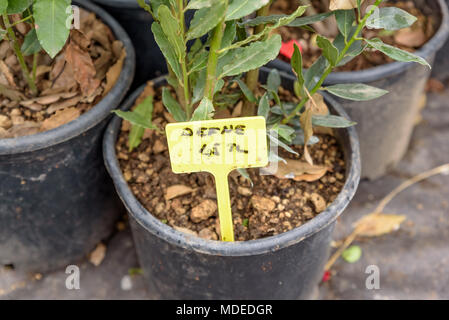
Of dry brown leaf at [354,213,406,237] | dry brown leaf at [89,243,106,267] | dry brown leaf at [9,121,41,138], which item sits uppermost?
dry brown leaf at [9,121,41,138]

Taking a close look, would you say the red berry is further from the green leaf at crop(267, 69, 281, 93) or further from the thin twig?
the green leaf at crop(267, 69, 281, 93)

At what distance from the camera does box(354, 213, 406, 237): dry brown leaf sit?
1.71 meters

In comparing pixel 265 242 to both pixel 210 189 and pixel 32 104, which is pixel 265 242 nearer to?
pixel 210 189

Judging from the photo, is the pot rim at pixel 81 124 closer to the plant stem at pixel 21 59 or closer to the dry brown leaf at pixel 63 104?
the dry brown leaf at pixel 63 104

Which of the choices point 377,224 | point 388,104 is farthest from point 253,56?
point 377,224

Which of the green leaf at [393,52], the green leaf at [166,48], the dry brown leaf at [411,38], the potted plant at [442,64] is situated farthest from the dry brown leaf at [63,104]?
the potted plant at [442,64]

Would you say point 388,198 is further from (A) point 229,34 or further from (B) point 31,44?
(B) point 31,44

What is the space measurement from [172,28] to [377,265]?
1.11 meters

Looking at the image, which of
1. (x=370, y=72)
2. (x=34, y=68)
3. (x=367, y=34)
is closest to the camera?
(x=34, y=68)

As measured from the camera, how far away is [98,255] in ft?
5.36

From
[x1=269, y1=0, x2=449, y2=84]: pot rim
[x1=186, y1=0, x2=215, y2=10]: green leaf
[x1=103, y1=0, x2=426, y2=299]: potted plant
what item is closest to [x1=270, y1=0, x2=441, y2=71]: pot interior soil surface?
[x1=269, y1=0, x2=449, y2=84]: pot rim

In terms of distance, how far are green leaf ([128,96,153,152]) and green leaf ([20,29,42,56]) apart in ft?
1.01

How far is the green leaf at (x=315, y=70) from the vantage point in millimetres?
1218

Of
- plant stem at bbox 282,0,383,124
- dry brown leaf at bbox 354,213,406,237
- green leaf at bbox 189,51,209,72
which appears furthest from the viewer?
dry brown leaf at bbox 354,213,406,237
